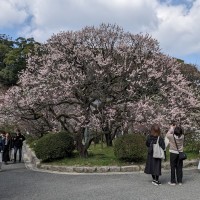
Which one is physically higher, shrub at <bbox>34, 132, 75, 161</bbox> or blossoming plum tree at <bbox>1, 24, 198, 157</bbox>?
blossoming plum tree at <bbox>1, 24, 198, 157</bbox>

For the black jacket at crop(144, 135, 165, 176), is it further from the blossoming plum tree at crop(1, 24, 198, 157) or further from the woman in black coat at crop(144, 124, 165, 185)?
the blossoming plum tree at crop(1, 24, 198, 157)

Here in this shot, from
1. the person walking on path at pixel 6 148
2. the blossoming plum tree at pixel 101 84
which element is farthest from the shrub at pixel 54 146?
the person walking on path at pixel 6 148

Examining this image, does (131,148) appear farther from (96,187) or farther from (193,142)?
(193,142)

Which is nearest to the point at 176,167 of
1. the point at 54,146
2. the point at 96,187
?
the point at 96,187

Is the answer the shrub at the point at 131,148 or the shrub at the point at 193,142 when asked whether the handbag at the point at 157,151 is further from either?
the shrub at the point at 193,142

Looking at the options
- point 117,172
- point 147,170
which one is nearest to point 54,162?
point 117,172

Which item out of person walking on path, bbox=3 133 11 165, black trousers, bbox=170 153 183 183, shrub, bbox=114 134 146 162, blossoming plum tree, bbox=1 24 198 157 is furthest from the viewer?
person walking on path, bbox=3 133 11 165

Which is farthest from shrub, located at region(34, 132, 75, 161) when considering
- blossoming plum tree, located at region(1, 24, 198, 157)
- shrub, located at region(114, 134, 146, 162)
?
shrub, located at region(114, 134, 146, 162)

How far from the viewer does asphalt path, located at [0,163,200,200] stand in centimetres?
781

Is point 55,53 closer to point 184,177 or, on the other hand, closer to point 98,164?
point 98,164

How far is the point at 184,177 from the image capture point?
10.2 m

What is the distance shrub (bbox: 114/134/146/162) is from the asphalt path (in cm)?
111

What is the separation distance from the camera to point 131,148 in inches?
483

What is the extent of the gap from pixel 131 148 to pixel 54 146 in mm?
3220
